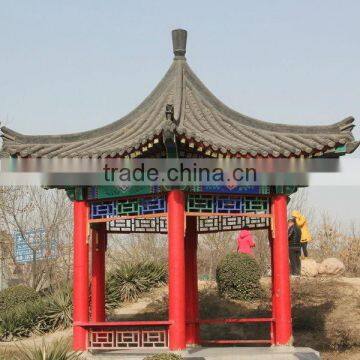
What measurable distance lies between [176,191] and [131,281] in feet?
33.9

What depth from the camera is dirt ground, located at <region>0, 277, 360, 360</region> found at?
1545cm

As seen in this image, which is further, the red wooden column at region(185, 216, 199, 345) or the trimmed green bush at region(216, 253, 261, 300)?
the trimmed green bush at region(216, 253, 261, 300)

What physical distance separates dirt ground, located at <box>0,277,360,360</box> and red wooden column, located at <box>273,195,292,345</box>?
330 cm

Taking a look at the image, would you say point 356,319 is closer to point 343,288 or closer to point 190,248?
point 343,288

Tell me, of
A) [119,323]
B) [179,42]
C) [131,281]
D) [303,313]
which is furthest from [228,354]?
[131,281]

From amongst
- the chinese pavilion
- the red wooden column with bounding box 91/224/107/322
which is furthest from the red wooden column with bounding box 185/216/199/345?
the red wooden column with bounding box 91/224/107/322

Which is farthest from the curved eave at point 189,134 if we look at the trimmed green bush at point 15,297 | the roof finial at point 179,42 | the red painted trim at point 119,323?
the trimmed green bush at point 15,297

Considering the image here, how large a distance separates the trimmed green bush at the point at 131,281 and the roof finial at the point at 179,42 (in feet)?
29.9

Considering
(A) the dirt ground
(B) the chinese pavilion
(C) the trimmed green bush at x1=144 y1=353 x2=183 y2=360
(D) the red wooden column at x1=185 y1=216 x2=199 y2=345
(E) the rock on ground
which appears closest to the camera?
(C) the trimmed green bush at x1=144 y1=353 x2=183 y2=360

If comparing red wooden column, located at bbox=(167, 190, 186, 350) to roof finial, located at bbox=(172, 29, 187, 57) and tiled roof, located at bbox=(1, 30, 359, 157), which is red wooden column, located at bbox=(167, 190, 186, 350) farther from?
roof finial, located at bbox=(172, 29, 187, 57)

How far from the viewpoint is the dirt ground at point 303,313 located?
15445 mm

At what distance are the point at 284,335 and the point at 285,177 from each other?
2515 millimetres

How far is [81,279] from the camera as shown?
1191 cm

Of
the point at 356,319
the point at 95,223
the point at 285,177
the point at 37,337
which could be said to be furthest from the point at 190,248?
the point at 37,337
